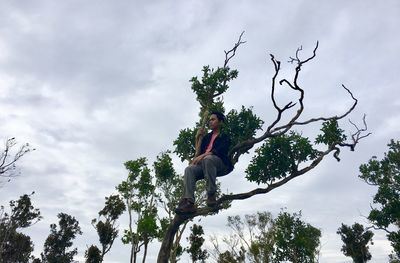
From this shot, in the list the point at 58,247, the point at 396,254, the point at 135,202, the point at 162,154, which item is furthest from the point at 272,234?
the point at 58,247

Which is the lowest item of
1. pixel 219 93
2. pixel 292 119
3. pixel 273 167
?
pixel 273 167

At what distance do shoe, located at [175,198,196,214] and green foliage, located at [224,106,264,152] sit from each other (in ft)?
5.18

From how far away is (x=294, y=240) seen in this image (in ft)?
87.7

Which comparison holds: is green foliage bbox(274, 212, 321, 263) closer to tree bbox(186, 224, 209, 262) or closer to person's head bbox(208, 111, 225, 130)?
tree bbox(186, 224, 209, 262)

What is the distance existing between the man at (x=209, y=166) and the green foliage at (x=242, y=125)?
0.20 metres

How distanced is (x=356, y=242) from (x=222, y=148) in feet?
94.1

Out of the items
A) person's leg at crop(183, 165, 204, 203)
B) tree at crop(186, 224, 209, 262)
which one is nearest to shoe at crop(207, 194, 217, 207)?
person's leg at crop(183, 165, 204, 203)

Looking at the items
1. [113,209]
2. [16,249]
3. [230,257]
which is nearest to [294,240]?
[230,257]

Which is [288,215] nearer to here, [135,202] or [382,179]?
[382,179]

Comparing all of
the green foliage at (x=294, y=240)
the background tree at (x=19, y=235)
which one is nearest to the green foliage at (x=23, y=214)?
the background tree at (x=19, y=235)

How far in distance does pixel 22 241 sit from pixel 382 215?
85.8 ft

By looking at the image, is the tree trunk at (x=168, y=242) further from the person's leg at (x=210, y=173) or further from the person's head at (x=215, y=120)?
the person's head at (x=215, y=120)

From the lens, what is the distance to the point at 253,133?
694 cm

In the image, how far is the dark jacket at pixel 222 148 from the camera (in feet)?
20.8
